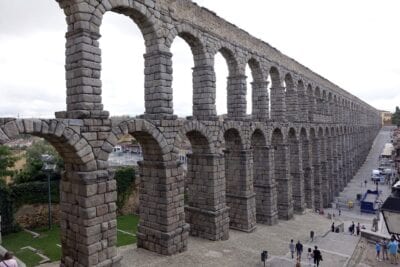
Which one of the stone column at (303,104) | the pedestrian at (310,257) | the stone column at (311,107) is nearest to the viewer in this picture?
the pedestrian at (310,257)

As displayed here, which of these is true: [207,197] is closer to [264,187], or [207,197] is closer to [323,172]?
[264,187]

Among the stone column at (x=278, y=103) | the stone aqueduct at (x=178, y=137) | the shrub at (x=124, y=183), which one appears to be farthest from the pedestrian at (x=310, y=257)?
the shrub at (x=124, y=183)

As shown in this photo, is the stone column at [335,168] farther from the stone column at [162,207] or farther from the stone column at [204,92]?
the stone column at [162,207]

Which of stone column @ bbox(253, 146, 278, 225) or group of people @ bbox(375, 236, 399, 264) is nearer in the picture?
group of people @ bbox(375, 236, 399, 264)

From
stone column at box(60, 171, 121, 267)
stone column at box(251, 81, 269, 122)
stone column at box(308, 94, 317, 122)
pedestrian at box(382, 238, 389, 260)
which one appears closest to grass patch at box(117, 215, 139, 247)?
stone column at box(60, 171, 121, 267)

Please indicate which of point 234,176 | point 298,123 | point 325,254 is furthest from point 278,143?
point 325,254

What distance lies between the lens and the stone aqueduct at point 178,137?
34.8 feet

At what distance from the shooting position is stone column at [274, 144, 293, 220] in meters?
23.8

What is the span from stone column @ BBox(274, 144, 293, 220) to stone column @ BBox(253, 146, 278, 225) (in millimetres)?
2445

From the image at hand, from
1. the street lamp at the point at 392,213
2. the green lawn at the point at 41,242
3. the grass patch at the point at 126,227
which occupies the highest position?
the street lamp at the point at 392,213

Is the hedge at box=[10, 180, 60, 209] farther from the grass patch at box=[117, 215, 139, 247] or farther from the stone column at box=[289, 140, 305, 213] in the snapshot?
the stone column at box=[289, 140, 305, 213]

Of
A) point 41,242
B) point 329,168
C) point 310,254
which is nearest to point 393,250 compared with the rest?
point 310,254

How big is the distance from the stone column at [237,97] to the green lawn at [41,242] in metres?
9.52

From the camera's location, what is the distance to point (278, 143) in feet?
78.4
